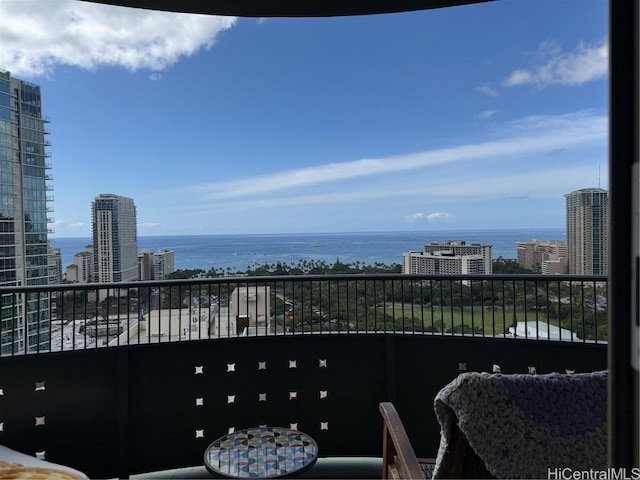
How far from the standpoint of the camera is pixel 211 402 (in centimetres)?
330

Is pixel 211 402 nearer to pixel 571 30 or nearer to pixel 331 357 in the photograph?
pixel 331 357

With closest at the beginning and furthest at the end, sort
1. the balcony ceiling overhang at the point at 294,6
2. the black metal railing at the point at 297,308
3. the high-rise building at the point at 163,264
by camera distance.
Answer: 1. the balcony ceiling overhang at the point at 294,6
2. the black metal railing at the point at 297,308
3. the high-rise building at the point at 163,264

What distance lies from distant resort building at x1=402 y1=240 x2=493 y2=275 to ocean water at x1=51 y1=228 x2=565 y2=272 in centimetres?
12

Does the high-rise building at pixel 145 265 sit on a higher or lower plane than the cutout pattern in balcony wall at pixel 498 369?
higher

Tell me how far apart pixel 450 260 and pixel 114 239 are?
3253mm

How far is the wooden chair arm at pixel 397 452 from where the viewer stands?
159cm

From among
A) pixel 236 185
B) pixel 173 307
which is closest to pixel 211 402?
pixel 173 307

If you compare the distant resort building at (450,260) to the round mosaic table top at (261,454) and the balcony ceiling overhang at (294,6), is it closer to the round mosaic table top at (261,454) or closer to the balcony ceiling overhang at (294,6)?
the round mosaic table top at (261,454)

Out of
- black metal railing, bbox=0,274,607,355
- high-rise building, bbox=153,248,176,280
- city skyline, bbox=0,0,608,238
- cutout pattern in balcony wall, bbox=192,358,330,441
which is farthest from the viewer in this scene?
city skyline, bbox=0,0,608,238

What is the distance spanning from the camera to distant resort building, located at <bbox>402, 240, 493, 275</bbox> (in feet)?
12.0

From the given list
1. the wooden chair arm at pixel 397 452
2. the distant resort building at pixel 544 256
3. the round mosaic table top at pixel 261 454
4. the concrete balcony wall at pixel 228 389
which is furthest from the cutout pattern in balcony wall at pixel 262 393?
the distant resort building at pixel 544 256

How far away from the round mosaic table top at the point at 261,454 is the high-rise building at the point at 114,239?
161cm

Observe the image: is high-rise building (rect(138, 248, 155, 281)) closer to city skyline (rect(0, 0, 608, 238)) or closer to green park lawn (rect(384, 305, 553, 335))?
city skyline (rect(0, 0, 608, 238))

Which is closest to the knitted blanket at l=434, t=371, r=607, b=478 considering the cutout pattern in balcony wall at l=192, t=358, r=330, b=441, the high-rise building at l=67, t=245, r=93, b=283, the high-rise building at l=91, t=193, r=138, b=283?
the cutout pattern in balcony wall at l=192, t=358, r=330, b=441
